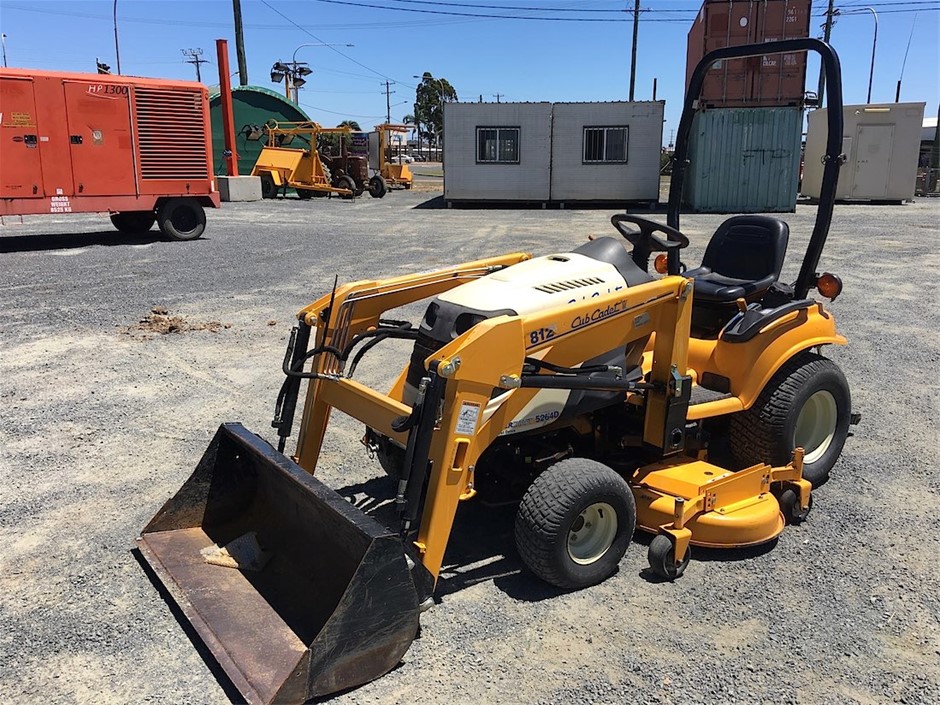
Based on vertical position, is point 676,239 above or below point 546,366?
above

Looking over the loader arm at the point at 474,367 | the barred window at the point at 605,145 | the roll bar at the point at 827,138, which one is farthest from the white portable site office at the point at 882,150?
the loader arm at the point at 474,367

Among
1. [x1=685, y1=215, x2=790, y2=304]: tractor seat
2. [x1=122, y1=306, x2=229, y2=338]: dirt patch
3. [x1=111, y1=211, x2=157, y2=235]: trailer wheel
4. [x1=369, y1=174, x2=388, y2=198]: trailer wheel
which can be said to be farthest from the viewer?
[x1=369, y1=174, x2=388, y2=198]: trailer wheel

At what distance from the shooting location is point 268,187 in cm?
2728

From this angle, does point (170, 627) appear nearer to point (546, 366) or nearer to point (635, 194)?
point (546, 366)

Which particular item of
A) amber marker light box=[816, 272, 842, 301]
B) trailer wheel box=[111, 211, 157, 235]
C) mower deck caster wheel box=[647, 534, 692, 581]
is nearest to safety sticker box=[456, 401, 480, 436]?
mower deck caster wheel box=[647, 534, 692, 581]

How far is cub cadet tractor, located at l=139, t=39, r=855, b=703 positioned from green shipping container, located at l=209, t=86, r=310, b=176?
28417 millimetres

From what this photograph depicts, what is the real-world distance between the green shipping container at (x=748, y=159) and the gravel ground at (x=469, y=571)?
50.5 feet

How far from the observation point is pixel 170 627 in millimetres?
3055

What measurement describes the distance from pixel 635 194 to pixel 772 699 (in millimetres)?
24463

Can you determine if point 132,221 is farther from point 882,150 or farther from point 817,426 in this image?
point 882,150

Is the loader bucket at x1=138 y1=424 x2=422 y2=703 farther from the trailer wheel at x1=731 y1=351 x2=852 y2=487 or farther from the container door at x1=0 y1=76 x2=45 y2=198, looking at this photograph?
the container door at x1=0 y1=76 x2=45 y2=198

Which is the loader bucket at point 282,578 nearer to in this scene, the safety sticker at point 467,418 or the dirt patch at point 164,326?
the safety sticker at point 467,418

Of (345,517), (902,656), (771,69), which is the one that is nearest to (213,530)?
(345,517)

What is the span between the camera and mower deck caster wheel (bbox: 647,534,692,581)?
3.35 meters
